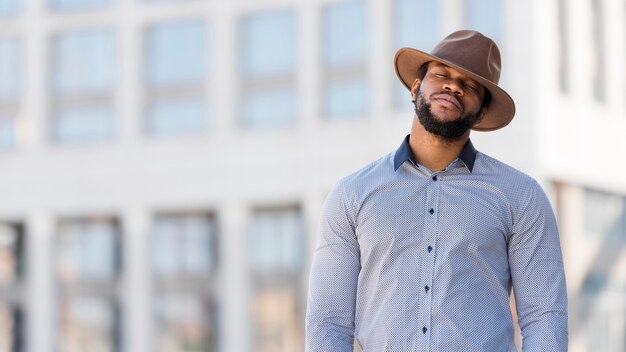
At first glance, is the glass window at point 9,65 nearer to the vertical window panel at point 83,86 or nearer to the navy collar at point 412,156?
the vertical window panel at point 83,86

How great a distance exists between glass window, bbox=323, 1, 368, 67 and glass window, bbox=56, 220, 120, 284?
732 centimetres

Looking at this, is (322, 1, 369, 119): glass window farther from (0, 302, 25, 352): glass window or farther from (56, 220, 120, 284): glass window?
(0, 302, 25, 352): glass window

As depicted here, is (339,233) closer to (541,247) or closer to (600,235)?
(541,247)

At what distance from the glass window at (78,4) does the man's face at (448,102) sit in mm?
32344

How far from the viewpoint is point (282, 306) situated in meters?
33.3

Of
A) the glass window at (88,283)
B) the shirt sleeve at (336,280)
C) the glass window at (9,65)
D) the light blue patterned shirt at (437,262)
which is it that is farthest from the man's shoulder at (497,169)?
the glass window at (9,65)

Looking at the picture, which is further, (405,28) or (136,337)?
(136,337)

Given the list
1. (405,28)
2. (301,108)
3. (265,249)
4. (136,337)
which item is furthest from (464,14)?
(136,337)

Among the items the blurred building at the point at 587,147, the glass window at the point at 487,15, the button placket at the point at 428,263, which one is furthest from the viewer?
the glass window at the point at 487,15

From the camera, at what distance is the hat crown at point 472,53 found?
11.6 feet

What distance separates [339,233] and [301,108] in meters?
29.0

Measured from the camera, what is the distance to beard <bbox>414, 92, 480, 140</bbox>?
11.5 ft

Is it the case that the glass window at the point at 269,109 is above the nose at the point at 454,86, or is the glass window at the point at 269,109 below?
below

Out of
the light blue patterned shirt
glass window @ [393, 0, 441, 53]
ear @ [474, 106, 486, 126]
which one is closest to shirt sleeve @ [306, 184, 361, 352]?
the light blue patterned shirt
